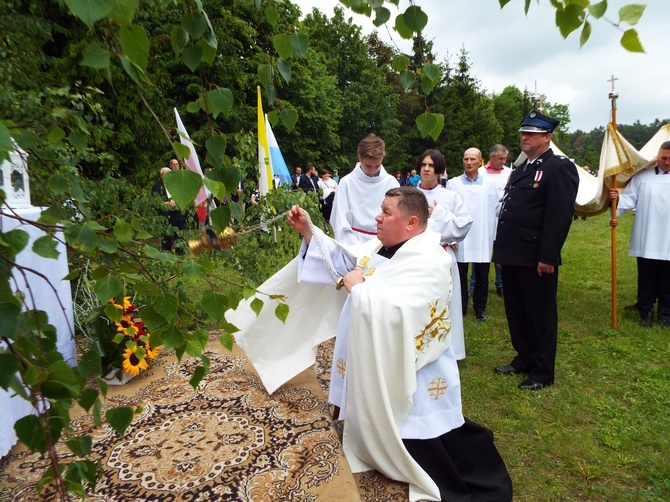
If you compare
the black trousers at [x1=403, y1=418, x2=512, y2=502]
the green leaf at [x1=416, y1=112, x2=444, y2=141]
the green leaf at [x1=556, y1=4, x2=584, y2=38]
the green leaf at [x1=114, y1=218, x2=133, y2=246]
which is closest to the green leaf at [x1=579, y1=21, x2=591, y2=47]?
the green leaf at [x1=556, y1=4, x2=584, y2=38]

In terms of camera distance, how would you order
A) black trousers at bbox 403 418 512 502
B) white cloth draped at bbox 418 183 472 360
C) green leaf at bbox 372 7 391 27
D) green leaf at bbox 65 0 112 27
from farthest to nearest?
white cloth draped at bbox 418 183 472 360 → black trousers at bbox 403 418 512 502 → green leaf at bbox 372 7 391 27 → green leaf at bbox 65 0 112 27

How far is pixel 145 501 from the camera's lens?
2289 mm

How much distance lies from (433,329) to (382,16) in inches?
69.0

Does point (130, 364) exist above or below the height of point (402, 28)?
below

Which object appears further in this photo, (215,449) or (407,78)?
(215,449)

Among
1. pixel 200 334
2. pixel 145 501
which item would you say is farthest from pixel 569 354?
pixel 200 334

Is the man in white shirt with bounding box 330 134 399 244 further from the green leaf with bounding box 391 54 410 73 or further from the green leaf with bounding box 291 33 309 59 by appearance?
the green leaf with bounding box 291 33 309 59

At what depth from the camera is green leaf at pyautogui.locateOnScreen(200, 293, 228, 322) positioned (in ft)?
3.67

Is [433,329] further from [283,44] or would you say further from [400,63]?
[283,44]

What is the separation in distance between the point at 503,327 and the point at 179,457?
4041mm

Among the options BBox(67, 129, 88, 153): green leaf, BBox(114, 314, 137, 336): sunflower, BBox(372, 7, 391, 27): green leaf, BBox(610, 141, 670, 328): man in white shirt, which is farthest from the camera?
BBox(610, 141, 670, 328): man in white shirt

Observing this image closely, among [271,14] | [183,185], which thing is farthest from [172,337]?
[271,14]

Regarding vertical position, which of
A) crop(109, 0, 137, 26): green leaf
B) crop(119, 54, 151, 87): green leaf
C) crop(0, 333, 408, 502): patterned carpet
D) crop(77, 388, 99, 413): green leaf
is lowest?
crop(0, 333, 408, 502): patterned carpet

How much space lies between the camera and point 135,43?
81 centimetres
